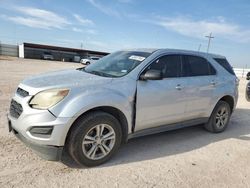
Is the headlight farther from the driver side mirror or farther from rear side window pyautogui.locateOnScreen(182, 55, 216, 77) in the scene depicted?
rear side window pyautogui.locateOnScreen(182, 55, 216, 77)

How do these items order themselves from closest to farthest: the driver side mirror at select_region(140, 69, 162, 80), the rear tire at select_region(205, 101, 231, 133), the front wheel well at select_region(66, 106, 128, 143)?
the front wheel well at select_region(66, 106, 128, 143)
the driver side mirror at select_region(140, 69, 162, 80)
the rear tire at select_region(205, 101, 231, 133)

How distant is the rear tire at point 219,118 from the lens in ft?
18.3

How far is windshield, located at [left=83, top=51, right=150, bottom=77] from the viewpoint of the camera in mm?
4148

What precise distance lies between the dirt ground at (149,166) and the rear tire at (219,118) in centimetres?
46

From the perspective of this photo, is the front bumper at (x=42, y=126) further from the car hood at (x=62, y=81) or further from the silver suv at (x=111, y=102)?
the car hood at (x=62, y=81)

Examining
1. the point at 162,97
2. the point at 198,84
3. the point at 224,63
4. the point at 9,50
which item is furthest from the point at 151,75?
the point at 9,50

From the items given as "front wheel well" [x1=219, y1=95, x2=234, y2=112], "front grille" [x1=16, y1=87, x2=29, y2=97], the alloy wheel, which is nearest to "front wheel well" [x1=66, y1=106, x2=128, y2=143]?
the alloy wheel

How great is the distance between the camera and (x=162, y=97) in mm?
4250

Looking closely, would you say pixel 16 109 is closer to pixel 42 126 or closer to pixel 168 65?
pixel 42 126

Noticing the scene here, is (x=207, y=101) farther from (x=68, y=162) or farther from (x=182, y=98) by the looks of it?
(x=68, y=162)

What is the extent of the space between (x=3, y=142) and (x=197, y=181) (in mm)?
3169

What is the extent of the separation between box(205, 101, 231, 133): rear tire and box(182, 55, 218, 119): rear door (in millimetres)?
377

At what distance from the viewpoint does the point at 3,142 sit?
4176mm

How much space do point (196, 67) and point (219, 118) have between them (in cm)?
145
